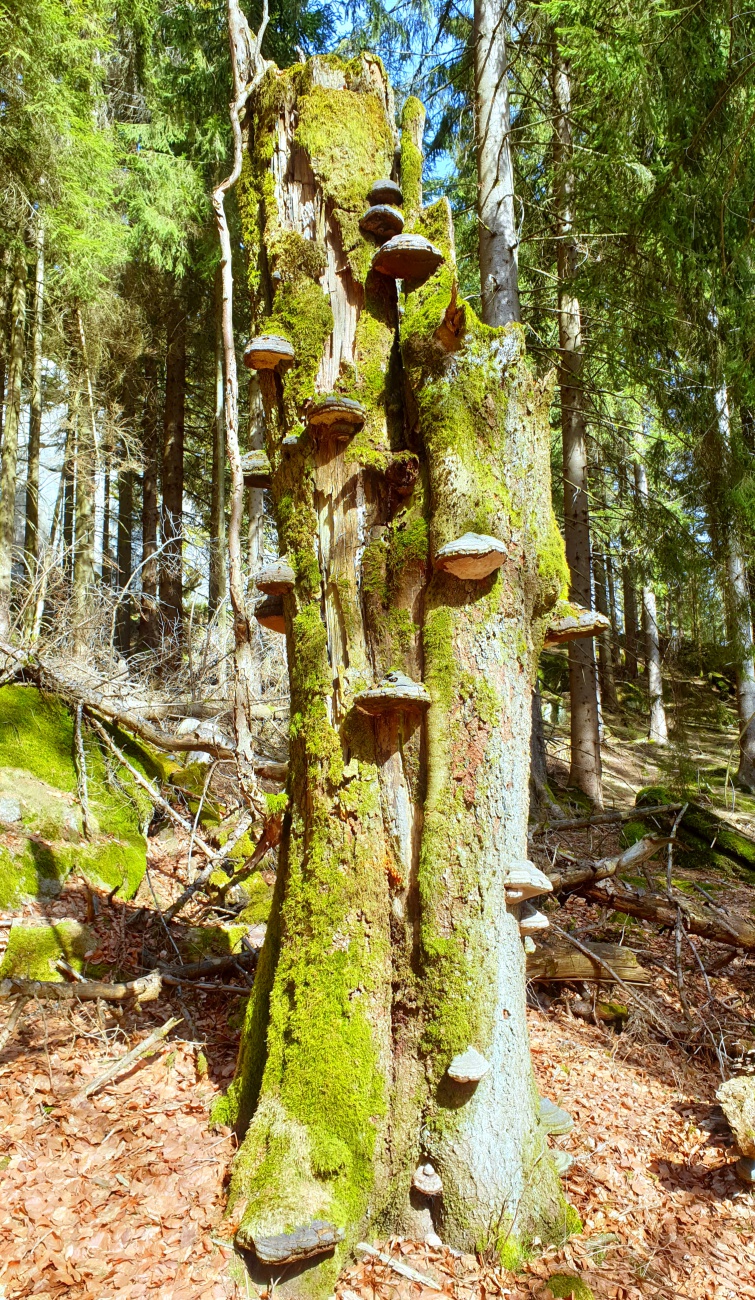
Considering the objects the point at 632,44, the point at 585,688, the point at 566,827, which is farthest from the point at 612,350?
the point at 566,827

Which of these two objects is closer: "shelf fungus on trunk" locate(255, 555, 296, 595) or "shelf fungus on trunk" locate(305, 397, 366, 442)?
"shelf fungus on trunk" locate(305, 397, 366, 442)

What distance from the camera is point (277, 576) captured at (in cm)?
356

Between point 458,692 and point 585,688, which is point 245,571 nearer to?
point 585,688

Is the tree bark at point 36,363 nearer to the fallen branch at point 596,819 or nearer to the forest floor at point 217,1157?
the fallen branch at point 596,819

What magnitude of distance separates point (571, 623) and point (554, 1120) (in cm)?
232

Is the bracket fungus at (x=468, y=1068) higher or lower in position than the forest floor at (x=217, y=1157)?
higher

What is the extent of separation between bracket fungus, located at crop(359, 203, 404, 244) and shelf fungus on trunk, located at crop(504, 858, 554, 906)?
3114 mm

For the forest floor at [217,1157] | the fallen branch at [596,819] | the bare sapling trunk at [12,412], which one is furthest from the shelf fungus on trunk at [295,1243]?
the bare sapling trunk at [12,412]

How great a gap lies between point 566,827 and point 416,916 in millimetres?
5766

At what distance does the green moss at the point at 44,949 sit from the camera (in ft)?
14.8

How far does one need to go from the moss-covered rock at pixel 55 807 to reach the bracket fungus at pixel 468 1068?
155 inches

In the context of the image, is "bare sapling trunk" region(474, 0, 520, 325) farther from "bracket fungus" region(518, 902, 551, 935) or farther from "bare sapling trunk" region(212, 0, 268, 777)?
"bracket fungus" region(518, 902, 551, 935)

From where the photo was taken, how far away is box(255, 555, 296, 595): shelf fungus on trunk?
11.7 feet

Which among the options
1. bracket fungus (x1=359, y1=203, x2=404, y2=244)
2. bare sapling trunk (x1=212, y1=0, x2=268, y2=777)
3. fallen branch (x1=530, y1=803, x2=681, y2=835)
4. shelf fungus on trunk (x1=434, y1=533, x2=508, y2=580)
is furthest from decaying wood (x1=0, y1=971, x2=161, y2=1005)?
fallen branch (x1=530, y1=803, x2=681, y2=835)
